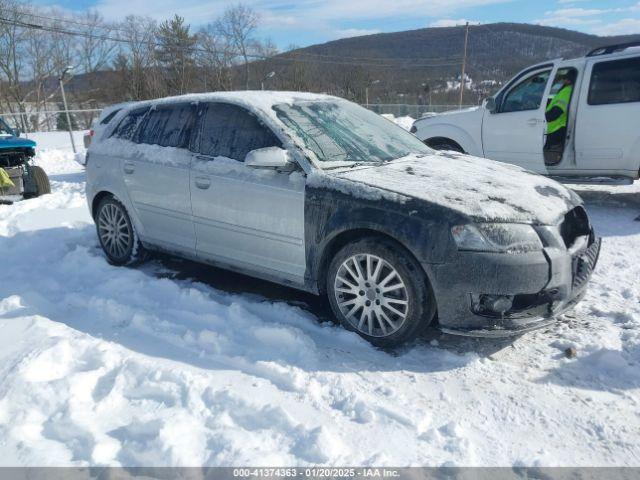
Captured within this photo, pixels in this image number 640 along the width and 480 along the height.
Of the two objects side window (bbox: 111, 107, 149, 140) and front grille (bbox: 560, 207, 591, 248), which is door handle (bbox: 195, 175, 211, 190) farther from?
front grille (bbox: 560, 207, 591, 248)

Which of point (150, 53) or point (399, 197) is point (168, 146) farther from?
point (150, 53)

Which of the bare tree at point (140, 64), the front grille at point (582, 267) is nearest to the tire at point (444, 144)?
the front grille at point (582, 267)

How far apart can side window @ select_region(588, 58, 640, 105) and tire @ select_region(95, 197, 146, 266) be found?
613 cm

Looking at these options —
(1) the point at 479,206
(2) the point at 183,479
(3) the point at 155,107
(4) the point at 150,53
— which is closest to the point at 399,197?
(1) the point at 479,206

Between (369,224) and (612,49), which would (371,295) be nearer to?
(369,224)

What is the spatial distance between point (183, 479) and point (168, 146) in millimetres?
3133

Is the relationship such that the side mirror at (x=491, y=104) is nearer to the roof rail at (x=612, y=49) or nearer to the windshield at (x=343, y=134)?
the roof rail at (x=612, y=49)

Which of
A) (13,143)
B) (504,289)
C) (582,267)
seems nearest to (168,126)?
(504,289)

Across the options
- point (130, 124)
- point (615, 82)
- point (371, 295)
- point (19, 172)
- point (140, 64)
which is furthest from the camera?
point (140, 64)

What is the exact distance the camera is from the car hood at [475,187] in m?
3.20

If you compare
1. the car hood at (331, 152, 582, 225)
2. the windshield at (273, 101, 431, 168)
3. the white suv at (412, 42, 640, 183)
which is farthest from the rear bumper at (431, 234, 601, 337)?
the white suv at (412, 42, 640, 183)

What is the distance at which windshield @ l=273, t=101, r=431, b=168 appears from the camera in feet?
12.8

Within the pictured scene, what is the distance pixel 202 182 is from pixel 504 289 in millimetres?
2556

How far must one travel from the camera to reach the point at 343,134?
4180 millimetres
